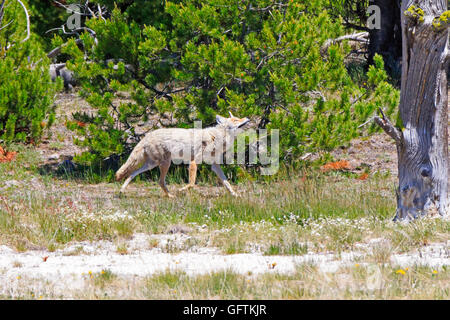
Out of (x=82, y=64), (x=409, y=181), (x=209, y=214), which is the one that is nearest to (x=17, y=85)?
(x=82, y=64)

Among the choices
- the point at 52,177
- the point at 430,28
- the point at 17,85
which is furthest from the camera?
the point at 17,85

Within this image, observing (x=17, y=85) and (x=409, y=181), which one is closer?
(x=409, y=181)

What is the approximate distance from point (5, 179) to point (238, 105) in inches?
205

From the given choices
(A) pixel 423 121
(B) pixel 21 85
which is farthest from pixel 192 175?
(B) pixel 21 85

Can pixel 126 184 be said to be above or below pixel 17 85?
below

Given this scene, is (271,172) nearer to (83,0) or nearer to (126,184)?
(126,184)

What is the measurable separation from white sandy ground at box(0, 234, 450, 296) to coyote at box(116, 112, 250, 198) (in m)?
4.12

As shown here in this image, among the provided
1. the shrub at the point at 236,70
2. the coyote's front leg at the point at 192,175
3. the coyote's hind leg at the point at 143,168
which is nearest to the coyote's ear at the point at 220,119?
the shrub at the point at 236,70

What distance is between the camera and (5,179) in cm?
1305

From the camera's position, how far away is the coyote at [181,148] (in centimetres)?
1164

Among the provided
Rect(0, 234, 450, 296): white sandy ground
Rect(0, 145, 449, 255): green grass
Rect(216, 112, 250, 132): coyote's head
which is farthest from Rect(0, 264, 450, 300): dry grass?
Rect(216, 112, 250, 132): coyote's head

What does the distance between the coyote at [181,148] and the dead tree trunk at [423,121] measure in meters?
3.78

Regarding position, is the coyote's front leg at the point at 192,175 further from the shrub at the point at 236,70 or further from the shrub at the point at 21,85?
the shrub at the point at 21,85

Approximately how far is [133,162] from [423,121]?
5606mm
